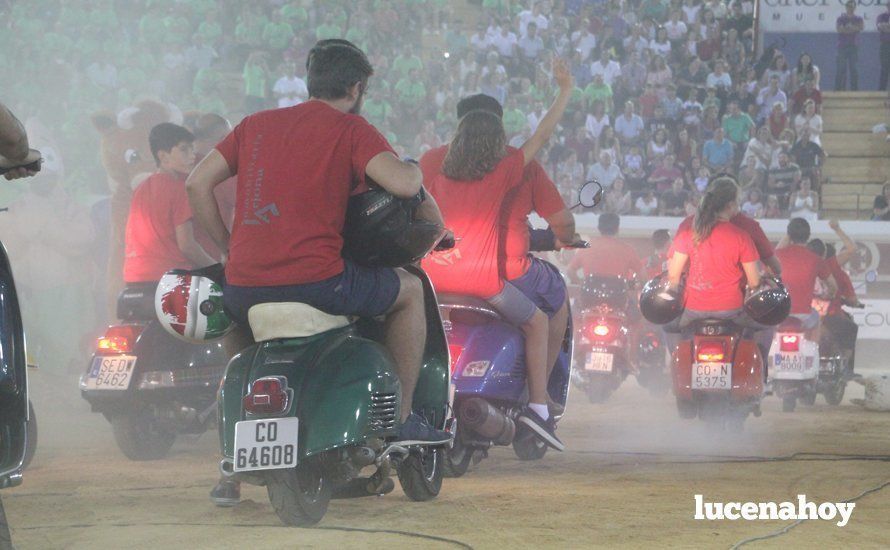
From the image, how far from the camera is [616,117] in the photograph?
76.4 feet

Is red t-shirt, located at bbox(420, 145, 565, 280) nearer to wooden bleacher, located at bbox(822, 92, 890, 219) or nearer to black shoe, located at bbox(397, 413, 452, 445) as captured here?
black shoe, located at bbox(397, 413, 452, 445)

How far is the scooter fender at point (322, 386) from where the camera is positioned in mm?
5059

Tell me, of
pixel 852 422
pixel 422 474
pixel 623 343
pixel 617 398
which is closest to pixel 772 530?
pixel 422 474

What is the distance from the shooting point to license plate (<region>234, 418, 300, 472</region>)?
4969 mm

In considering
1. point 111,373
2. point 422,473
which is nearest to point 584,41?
point 111,373

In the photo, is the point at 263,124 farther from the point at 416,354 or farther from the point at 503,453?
the point at 503,453

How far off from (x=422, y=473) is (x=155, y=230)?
3.34 metres

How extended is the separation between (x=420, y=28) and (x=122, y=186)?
12999 millimetres

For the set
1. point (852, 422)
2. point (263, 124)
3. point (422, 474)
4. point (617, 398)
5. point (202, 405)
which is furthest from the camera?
point (617, 398)

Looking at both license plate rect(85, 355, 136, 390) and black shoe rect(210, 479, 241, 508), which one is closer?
black shoe rect(210, 479, 241, 508)

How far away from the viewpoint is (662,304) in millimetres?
9656

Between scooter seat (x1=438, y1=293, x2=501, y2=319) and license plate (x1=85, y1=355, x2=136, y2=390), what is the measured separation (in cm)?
199

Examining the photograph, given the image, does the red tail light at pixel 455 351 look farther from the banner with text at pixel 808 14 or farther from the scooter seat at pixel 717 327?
the banner with text at pixel 808 14

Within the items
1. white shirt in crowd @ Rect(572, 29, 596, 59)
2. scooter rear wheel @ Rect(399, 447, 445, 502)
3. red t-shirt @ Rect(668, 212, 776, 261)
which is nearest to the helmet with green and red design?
scooter rear wheel @ Rect(399, 447, 445, 502)
